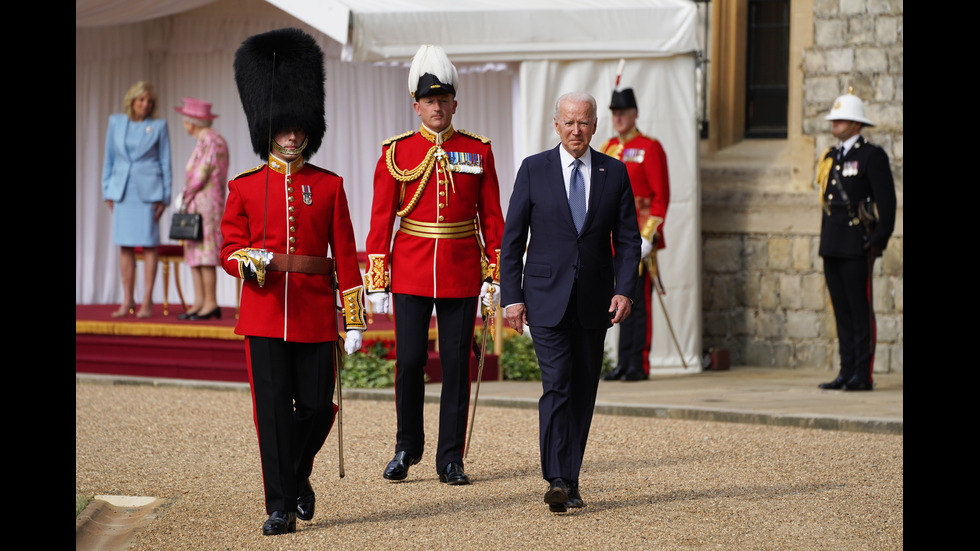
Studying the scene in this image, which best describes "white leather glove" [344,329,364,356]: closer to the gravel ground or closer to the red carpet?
the gravel ground

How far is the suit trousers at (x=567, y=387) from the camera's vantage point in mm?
5289

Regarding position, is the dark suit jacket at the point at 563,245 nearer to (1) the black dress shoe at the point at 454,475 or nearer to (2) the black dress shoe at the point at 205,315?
(1) the black dress shoe at the point at 454,475

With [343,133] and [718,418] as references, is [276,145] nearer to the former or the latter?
[718,418]

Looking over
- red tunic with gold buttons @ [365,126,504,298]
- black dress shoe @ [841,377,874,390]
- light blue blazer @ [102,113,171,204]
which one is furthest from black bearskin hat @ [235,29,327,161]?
light blue blazer @ [102,113,171,204]

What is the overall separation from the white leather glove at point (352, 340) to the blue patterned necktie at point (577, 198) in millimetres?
980

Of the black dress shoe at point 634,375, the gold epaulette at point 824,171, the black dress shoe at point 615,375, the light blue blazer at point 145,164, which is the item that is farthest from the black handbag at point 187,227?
the gold epaulette at point 824,171

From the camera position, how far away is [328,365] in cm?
507

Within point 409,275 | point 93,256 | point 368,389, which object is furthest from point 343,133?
point 409,275

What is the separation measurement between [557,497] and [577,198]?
116 cm

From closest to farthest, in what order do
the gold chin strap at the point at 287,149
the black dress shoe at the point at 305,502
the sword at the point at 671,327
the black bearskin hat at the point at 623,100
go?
the gold chin strap at the point at 287,149 → the black dress shoe at the point at 305,502 → the black bearskin hat at the point at 623,100 → the sword at the point at 671,327

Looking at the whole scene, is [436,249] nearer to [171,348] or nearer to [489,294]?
[489,294]

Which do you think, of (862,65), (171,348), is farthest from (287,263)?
(862,65)

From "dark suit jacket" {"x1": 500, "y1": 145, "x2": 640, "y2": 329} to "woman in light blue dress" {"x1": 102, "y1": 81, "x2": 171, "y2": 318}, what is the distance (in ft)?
17.8

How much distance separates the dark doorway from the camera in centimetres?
1116
